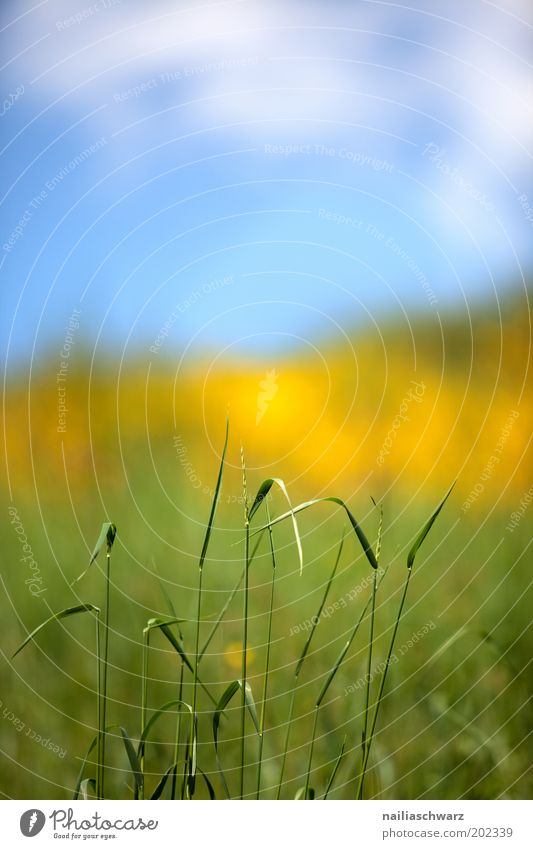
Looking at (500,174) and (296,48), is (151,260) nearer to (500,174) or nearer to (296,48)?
(296,48)

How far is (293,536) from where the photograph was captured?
124cm

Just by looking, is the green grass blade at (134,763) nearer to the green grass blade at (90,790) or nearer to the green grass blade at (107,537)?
the green grass blade at (90,790)

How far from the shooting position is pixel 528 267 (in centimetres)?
124

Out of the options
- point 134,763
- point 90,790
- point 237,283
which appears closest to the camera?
point 134,763

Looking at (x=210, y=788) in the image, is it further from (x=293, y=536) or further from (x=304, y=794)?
(x=293, y=536)

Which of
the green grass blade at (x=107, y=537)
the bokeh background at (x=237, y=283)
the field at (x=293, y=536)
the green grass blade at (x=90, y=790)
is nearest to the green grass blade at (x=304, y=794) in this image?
the field at (x=293, y=536)

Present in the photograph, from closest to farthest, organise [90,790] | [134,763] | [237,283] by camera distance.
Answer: [134,763], [90,790], [237,283]

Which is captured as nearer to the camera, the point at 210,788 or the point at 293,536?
the point at 210,788

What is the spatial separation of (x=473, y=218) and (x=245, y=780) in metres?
0.90

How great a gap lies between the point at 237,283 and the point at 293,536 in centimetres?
41
